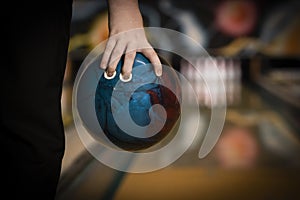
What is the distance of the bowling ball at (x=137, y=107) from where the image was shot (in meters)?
1.01

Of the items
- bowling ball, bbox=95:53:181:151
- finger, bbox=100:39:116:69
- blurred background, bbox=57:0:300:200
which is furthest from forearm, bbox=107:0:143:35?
blurred background, bbox=57:0:300:200

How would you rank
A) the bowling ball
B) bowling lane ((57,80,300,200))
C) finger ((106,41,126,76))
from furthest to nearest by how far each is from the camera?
bowling lane ((57,80,300,200)), the bowling ball, finger ((106,41,126,76))

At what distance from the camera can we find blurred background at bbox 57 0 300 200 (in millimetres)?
1835

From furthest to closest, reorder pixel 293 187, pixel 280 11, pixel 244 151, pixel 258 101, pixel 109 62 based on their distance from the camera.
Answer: pixel 280 11
pixel 258 101
pixel 244 151
pixel 293 187
pixel 109 62

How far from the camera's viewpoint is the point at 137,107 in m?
1.03

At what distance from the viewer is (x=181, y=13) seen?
257 inches

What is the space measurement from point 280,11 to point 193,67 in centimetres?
159

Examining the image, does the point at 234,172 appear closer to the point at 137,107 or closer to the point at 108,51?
the point at 137,107

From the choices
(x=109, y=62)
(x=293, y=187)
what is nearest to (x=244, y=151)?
(x=293, y=187)

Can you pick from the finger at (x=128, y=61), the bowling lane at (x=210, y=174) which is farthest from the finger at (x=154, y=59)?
the bowling lane at (x=210, y=174)

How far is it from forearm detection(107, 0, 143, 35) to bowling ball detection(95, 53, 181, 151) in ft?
0.54

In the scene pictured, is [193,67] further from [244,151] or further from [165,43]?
[244,151]

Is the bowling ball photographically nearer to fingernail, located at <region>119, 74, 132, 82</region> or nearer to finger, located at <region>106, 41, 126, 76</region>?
fingernail, located at <region>119, 74, 132, 82</region>

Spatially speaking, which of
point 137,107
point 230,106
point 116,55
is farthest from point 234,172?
point 230,106
